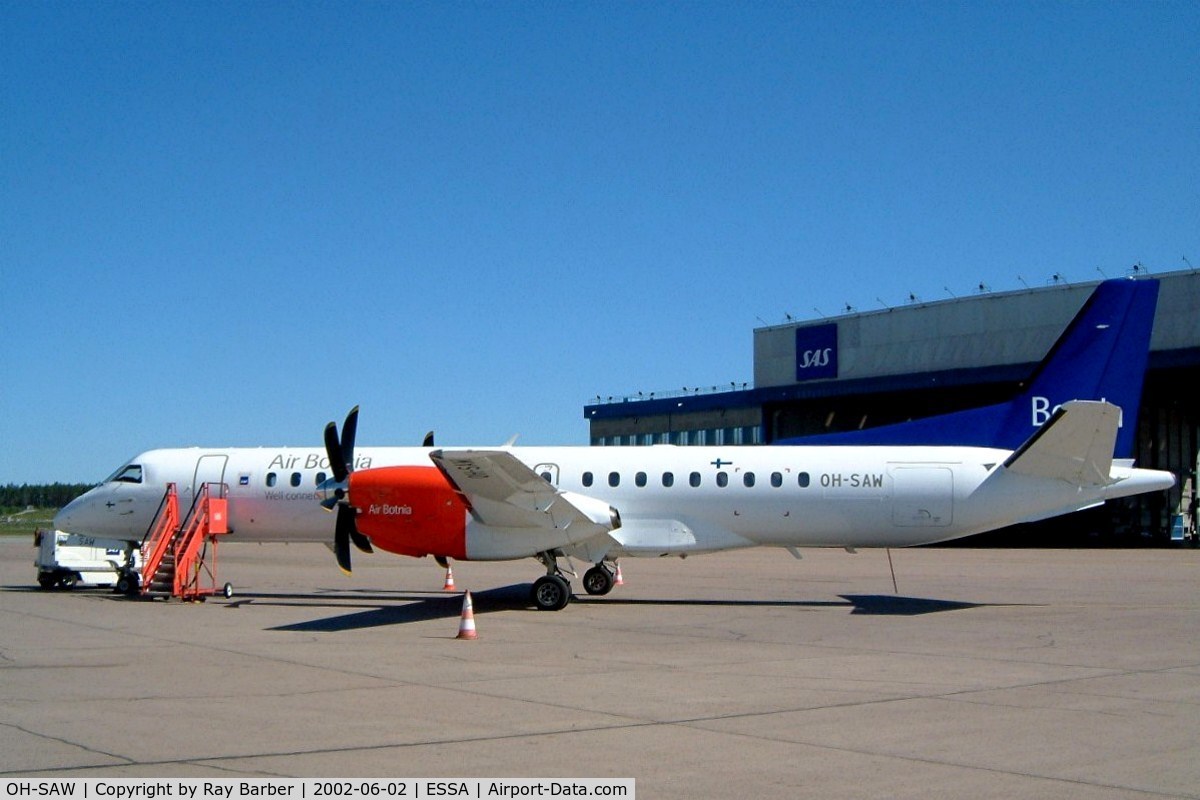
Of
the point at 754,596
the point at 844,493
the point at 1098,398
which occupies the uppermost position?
the point at 1098,398

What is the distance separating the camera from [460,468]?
18.8 meters

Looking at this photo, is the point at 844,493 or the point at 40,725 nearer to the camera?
the point at 40,725

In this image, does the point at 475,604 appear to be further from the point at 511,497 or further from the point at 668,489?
the point at 668,489

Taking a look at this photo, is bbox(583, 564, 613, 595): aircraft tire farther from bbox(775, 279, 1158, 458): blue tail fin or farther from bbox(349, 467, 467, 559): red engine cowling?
bbox(775, 279, 1158, 458): blue tail fin

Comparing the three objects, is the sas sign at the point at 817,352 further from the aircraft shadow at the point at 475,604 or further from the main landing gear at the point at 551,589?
the main landing gear at the point at 551,589

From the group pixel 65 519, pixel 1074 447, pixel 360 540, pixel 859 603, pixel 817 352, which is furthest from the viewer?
pixel 817 352

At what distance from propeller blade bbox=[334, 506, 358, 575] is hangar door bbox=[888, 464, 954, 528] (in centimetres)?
1008

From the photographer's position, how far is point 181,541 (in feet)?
72.7

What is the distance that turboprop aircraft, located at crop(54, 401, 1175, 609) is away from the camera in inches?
765

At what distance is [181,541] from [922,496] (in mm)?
14476

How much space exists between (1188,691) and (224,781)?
943 cm

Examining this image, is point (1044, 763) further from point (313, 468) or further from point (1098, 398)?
point (313, 468)

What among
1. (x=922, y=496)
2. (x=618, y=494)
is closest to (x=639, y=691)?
(x=618, y=494)

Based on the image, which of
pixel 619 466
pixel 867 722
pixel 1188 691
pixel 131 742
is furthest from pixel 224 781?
pixel 619 466
